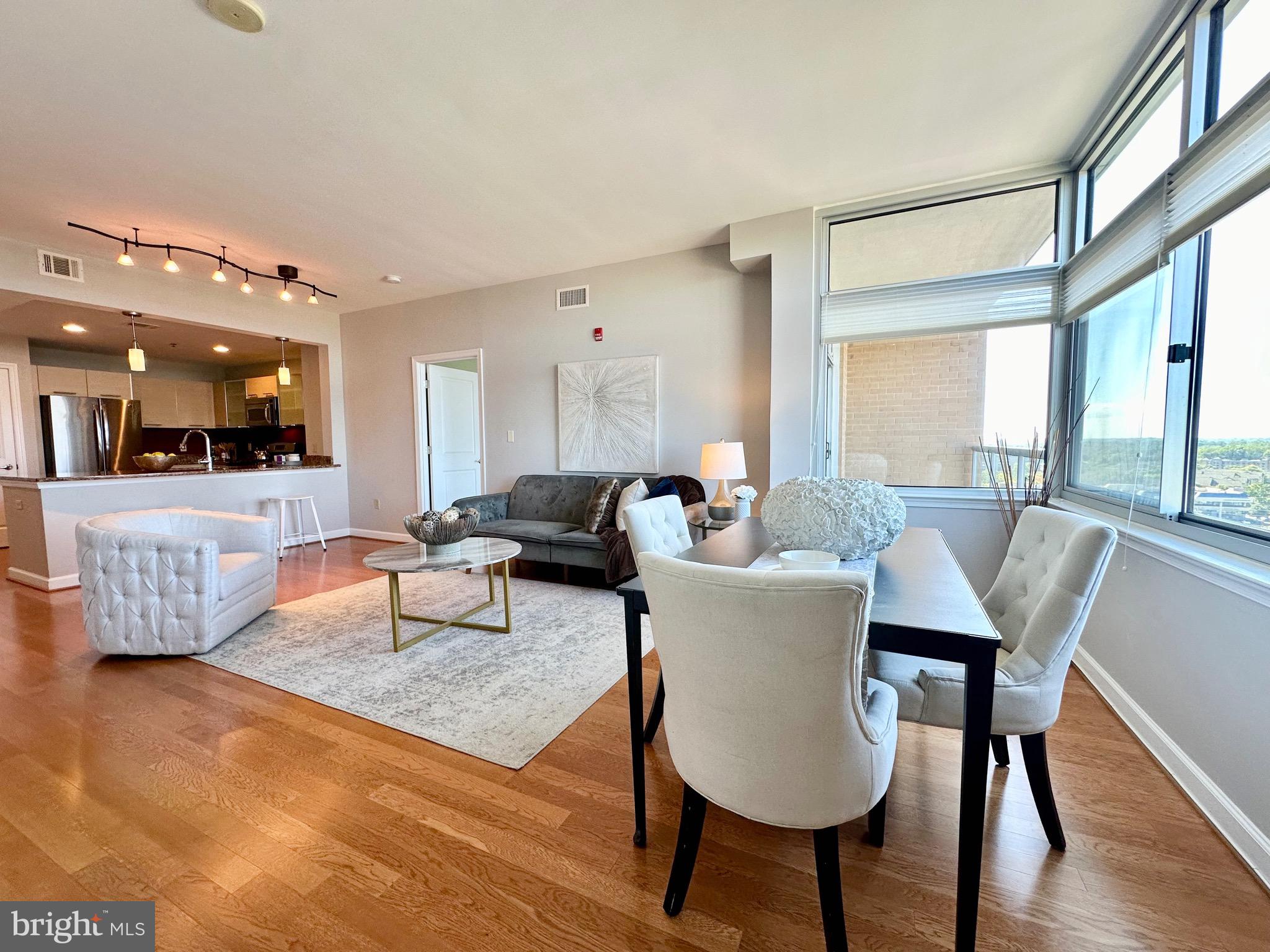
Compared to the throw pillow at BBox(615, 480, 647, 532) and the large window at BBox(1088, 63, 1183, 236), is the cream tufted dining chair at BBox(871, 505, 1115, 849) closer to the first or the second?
the large window at BBox(1088, 63, 1183, 236)

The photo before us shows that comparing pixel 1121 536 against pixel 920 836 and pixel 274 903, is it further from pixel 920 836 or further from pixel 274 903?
pixel 274 903

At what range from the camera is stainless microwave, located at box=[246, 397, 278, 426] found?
7.58 meters

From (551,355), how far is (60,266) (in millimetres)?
3768

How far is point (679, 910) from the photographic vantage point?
1250 millimetres

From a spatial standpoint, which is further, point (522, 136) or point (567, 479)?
point (567, 479)

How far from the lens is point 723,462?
3430 millimetres

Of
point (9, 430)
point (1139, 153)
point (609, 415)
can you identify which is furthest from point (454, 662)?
point (9, 430)

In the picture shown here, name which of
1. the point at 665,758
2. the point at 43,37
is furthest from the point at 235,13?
the point at 665,758

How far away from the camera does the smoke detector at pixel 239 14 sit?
1.79 metres

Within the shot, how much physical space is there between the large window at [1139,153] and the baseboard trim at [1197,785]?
2170 mm

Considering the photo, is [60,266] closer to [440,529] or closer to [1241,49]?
[440,529]

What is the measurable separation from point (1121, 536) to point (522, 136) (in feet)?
11.0

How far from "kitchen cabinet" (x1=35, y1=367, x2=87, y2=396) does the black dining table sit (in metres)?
8.16

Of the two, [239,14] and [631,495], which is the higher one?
[239,14]
